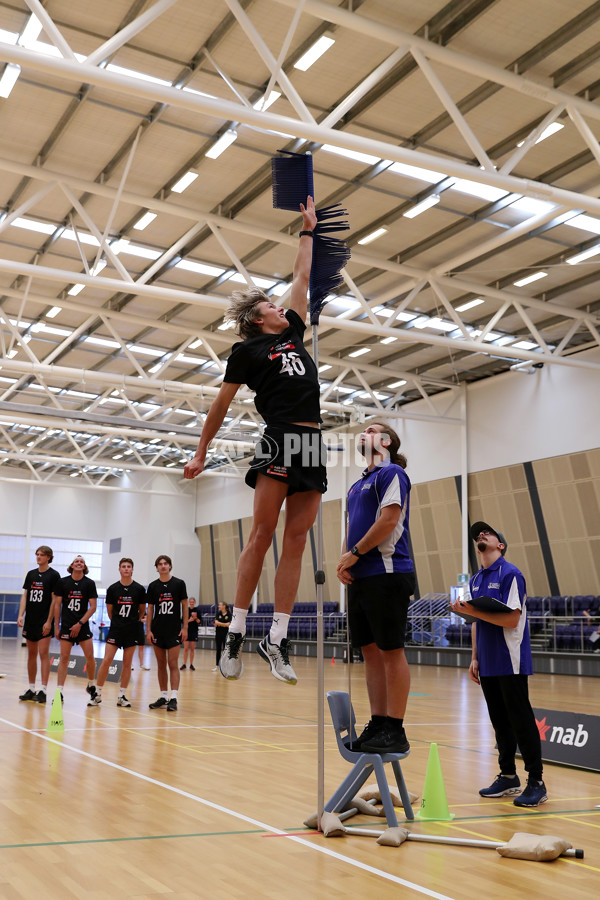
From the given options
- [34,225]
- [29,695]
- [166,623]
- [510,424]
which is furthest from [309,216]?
[510,424]

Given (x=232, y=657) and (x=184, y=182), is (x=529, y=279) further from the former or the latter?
(x=232, y=657)

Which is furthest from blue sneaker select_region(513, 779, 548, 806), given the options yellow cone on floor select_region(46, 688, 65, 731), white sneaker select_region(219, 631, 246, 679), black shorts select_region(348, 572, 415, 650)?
yellow cone on floor select_region(46, 688, 65, 731)

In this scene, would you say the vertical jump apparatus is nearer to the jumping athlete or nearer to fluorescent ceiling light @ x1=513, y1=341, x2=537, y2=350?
the jumping athlete

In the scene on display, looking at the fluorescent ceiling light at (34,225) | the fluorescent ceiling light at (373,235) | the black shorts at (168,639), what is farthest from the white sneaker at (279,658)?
the fluorescent ceiling light at (34,225)

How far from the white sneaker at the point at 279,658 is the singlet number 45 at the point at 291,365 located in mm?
1235

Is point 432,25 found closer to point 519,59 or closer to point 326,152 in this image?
point 519,59

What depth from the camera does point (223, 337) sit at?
915 inches

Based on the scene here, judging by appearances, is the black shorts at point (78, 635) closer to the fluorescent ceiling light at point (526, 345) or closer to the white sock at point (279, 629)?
the white sock at point (279, 629)

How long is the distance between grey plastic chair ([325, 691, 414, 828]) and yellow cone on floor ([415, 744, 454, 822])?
118 millimetres

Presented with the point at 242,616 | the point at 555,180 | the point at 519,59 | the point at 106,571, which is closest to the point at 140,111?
the point at 519,59

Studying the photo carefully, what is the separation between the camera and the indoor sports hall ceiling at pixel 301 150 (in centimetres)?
1106

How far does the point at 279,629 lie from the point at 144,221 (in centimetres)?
1489

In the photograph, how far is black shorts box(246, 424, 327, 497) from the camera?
3.77 metres

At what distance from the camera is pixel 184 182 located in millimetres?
15586
